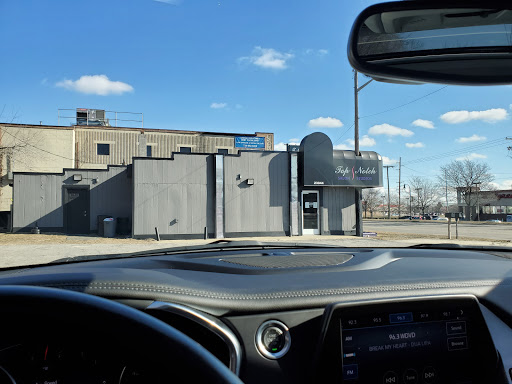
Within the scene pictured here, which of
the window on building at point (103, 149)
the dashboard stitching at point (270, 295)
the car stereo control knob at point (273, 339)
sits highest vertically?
the window on building at point (103, 149)

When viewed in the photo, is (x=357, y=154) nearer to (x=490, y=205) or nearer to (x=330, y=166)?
(x=330, y=166)

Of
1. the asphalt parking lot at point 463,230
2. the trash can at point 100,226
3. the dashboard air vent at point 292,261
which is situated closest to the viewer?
the dashboard air vent at point 292,261

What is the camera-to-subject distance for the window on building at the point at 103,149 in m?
33.8

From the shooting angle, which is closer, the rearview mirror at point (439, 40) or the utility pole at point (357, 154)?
the rearview mirror at point (439, 40)

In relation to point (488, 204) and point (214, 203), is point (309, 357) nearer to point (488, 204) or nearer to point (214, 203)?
point (214, 203)

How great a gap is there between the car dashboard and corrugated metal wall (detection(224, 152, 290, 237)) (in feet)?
56.5

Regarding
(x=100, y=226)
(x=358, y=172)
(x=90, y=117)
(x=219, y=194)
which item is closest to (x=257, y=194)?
(x=219, y=194)

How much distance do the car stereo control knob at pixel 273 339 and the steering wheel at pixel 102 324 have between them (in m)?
0.70

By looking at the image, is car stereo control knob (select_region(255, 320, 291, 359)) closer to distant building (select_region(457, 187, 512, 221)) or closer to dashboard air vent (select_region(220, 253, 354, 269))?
dashboard air vent (select_region(220, 253, 354, 269))

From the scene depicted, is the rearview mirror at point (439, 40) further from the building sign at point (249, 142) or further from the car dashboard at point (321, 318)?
the building sign at point (249, 142)

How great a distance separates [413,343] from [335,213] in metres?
19.2

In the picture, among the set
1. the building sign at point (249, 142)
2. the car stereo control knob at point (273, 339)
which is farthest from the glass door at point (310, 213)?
the car stereo control knob at point (273, 339)

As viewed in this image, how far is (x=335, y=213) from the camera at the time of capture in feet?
68.0

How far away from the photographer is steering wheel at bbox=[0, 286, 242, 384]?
Result: 3.24ft
